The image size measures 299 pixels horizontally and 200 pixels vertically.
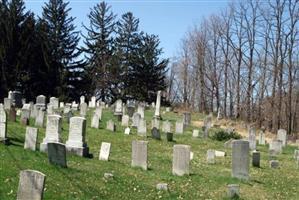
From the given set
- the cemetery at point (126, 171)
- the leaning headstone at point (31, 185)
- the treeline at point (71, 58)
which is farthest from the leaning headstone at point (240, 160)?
the treeline at point (71, 58)

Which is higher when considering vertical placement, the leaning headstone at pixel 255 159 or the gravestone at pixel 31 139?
the gravestone at pixel 31 139

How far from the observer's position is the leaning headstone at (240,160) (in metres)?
14.5

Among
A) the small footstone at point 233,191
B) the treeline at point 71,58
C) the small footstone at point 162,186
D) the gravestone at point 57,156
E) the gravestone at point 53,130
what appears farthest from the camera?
the treeline at point 71,58

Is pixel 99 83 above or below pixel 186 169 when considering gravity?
above

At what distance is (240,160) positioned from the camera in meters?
14.6

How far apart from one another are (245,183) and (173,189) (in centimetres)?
286

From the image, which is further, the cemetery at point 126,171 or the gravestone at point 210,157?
the gravestone at point 210,157

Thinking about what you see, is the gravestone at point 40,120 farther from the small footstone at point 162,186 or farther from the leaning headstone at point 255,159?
the small footstone at point 162,186

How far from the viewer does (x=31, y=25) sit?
166 ft

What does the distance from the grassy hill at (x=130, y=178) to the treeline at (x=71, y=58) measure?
29.9 meters

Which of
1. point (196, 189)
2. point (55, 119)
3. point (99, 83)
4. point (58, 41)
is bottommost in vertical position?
point (196, 189)

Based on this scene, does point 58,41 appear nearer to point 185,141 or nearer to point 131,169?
point 185,141

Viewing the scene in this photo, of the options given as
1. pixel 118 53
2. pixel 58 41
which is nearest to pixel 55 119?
pixel 58 41

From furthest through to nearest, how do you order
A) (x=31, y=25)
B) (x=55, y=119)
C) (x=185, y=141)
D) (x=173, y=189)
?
(x=31, y=25), (x=185, y=141), (x=55, y=119), (x=173, y=189)
